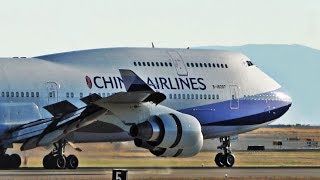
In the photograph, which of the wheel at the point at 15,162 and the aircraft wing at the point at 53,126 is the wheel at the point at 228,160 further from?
the wheel at the point at 15,162

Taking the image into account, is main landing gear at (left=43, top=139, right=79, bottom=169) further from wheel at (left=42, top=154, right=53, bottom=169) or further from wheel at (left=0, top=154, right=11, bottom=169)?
wheel at (left=0, top=154, right=11, bottom=169)

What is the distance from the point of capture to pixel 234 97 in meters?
65.5

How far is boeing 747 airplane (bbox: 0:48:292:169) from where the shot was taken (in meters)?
57.9

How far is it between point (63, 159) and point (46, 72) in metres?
4.40

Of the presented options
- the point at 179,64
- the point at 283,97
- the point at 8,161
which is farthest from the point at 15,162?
the point at 283,97

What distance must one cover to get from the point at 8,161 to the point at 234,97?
43.9ft

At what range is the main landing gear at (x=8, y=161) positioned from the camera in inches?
2334

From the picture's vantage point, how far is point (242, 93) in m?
65.9

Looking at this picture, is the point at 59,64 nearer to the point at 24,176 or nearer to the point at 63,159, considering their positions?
the point at 63,159

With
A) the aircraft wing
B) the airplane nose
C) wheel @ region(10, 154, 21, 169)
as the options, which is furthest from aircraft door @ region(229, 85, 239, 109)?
wheel @ region(10, 154, 21, 169)

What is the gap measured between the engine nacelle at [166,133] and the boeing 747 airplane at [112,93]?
8.16 feet

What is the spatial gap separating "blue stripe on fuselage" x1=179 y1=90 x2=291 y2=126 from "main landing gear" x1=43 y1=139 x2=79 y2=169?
25.5 ft

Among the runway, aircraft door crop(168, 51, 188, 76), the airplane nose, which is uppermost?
aircraft door crop(168, 51, 188, 76)

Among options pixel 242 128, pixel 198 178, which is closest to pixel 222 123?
pixel 242 128
